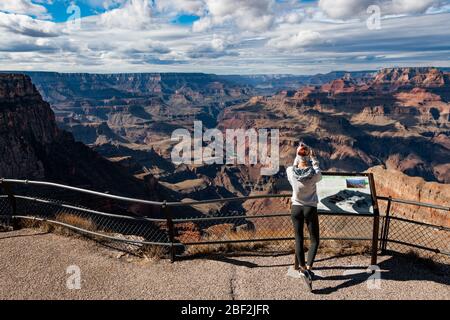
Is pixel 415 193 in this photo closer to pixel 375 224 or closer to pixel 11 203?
pixel 375 224

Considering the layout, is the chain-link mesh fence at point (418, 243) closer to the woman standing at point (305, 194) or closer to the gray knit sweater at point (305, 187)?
the woman standing at point (305, 194)

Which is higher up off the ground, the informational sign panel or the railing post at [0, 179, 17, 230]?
the informational sign panel

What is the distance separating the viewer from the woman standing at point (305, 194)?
6480 millimetres

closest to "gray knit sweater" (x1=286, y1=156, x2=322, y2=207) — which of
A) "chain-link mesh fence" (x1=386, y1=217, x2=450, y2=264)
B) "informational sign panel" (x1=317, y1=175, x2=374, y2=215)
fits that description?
"informational sign panel" (x1=317, y1=175, x2=374, y2=215)

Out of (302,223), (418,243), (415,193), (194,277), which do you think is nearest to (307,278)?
(302,223)

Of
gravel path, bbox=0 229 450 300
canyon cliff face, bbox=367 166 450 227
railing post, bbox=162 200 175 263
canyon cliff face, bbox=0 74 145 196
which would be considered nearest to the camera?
gravel path, bbox=0 229 450 300

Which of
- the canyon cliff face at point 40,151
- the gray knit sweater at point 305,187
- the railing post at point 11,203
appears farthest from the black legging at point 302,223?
the canyon cliff face at point 40,151

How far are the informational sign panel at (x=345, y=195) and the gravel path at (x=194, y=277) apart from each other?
142cm

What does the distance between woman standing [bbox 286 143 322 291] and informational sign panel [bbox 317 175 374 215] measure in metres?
0.75

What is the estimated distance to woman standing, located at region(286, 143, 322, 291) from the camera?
648 cm

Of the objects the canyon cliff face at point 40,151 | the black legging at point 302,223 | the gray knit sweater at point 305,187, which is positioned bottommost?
the canyon cliff face at point 40,151

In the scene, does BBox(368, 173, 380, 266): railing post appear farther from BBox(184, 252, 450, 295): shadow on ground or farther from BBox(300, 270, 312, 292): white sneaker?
BBox(300, 270, 312, 292): white sneaker

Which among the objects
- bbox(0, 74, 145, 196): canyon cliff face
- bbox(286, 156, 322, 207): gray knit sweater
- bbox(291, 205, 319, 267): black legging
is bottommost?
bbox(0, 74, 145, 196): canyon cliff face
